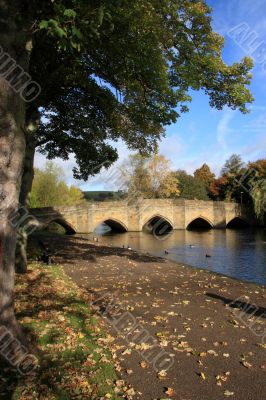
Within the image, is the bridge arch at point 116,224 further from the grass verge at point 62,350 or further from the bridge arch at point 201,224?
the grass verge at point 62,350

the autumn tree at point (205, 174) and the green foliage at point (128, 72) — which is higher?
the autumn tree at point (205, 174)

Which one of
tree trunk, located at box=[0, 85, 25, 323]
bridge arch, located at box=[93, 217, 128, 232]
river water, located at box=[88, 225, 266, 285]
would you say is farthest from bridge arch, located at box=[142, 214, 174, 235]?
tree trunk, located at box=[0, 85, 25, 323]

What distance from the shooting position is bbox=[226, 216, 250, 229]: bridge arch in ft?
200

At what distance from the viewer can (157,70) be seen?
10078 millimetres

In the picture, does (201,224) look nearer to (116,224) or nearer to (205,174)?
(116,224)

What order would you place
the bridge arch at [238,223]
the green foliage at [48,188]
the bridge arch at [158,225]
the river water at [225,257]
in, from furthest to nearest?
the bridge arch at [238,223] < the bridge arch at [158,225] < the green foliage at [48,188] < the river water at [225,257]

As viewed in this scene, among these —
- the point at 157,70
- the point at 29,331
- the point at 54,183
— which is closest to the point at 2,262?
the point at 29,331

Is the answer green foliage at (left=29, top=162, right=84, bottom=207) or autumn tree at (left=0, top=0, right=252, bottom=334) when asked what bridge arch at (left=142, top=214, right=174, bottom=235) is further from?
autumn tree at (left=0, top=0, right=252, bottom=334)

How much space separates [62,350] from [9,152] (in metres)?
3.09

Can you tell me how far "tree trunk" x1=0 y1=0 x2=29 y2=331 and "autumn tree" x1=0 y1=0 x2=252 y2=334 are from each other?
13 millimetres

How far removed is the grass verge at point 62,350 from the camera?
4773 millimetres

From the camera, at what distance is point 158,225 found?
58.0 metres

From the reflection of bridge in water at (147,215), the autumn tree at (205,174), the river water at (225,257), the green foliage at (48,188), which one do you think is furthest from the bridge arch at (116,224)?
the autumn tree at (205,174)

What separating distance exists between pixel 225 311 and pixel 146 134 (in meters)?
9.18
